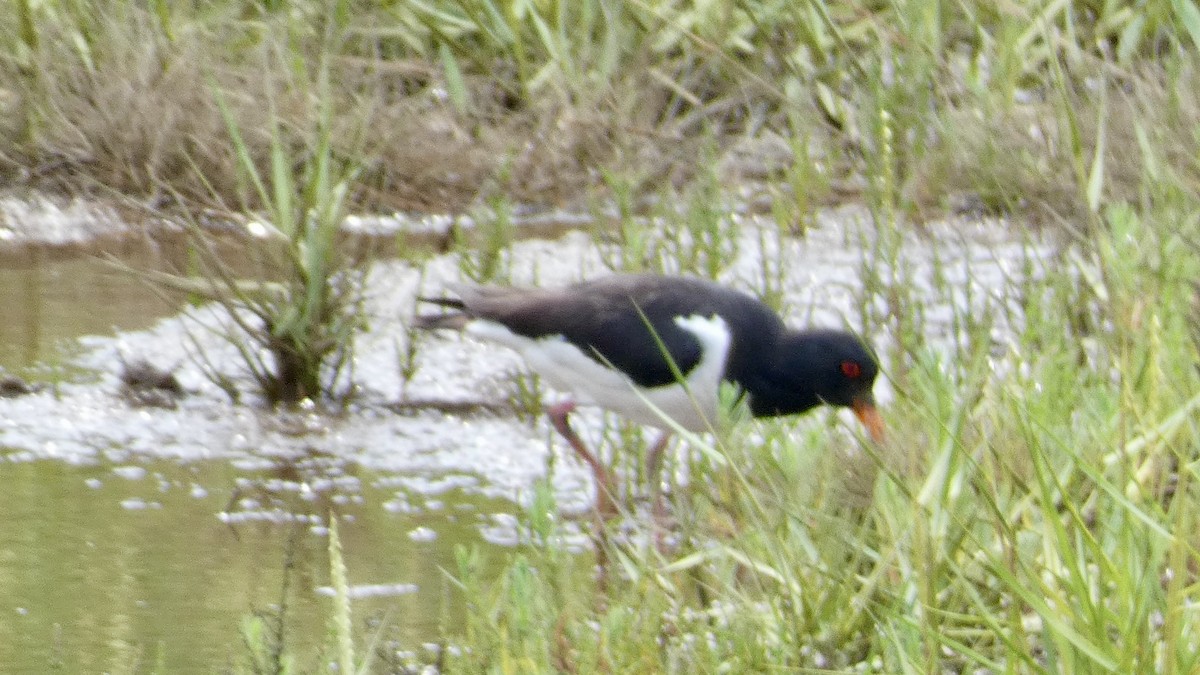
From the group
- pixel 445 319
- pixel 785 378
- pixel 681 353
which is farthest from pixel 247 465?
pixel 785 378

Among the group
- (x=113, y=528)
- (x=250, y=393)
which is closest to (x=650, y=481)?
(x=113, y=528)

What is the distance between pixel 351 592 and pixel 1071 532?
5.26ft

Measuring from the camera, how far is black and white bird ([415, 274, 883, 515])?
5203 millimetres

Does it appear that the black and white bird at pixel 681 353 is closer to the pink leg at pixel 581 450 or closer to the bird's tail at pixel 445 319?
the pink leg at pixel 581 450

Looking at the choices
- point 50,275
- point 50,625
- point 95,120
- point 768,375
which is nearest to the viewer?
point 50,625

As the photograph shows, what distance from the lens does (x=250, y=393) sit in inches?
238

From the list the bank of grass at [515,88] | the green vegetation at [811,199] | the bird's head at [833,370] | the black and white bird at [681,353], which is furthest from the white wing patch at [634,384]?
the bank of grass at [515,88]

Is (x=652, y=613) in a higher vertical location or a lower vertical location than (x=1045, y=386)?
lower

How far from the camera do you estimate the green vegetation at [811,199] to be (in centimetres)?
293

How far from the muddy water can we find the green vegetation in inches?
9.9

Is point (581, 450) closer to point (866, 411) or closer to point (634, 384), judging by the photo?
point (634, 384)

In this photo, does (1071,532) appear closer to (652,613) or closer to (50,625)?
(652,613)

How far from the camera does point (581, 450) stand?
5.29 m

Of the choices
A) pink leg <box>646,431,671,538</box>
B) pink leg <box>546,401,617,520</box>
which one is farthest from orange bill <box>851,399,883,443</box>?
pink leg <box>546,401,617,520</box>
